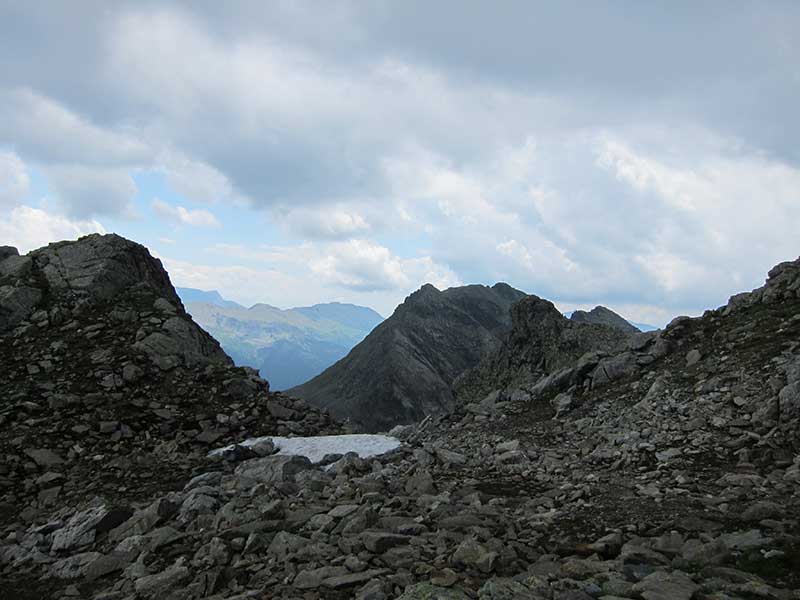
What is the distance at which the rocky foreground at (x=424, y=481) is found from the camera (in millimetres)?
7605

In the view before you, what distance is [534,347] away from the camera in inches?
3593

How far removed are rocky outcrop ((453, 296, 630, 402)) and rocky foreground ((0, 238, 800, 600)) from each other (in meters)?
52.9

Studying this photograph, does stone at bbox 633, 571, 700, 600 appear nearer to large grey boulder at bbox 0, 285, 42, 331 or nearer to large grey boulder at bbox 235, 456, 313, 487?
large grey boulder at bbox 235, 456, 313, 487

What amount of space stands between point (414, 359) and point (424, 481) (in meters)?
130

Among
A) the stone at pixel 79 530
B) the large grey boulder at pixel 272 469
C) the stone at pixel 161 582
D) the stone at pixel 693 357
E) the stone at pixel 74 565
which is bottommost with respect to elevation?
the stone at pixel 74 565

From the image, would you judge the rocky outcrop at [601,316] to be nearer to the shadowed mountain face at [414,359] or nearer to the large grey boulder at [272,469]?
the shadowed mountain face at [414,359]

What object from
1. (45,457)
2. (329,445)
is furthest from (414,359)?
(45,457)

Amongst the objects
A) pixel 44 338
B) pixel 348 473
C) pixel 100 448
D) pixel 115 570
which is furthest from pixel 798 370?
pixel 44 338

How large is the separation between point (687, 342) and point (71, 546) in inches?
900

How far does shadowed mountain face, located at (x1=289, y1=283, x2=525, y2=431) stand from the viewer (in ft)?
412

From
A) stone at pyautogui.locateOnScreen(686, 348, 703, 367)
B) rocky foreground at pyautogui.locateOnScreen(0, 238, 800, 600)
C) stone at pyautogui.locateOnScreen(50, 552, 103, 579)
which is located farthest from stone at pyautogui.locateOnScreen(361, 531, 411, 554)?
stone at pyautogui.locateOnScreen(686, 348, 703, 367)

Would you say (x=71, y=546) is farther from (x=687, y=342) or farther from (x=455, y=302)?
(x=455, y=302)

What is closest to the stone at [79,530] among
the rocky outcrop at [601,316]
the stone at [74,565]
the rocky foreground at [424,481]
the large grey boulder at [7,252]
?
the rocky foreground at [424,481]

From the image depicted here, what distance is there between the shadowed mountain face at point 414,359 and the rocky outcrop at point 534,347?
9.64m
